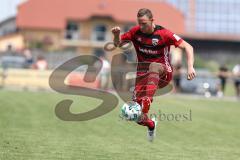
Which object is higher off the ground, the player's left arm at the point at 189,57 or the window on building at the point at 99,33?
the window on building at the point at 99,33

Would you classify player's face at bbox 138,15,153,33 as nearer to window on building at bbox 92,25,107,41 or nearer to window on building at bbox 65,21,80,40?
window on building at bbox 65,21,80,40

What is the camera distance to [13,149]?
28.8ft

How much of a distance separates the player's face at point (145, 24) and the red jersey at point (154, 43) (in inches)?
4.7

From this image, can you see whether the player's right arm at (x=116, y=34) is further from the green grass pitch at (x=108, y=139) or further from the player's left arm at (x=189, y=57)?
the green grass pitch at (x=108, y=139)

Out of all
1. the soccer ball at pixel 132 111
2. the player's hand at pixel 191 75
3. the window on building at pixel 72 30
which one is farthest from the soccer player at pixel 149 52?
the window on building at pixel 72 30

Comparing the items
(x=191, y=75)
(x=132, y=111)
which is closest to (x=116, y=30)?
(x=132, y=111)

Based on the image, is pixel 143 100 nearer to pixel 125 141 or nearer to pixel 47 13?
pixel 125 141

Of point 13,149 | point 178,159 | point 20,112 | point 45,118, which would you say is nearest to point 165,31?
point 178,159

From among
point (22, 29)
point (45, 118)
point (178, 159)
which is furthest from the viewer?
point (22, 29)

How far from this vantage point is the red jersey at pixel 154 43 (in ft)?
30.1

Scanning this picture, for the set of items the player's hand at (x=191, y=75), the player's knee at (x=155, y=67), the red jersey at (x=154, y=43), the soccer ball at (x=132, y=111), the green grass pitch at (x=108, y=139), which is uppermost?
the red jersey at (x=154, y=43)

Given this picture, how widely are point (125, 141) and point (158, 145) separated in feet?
2.07

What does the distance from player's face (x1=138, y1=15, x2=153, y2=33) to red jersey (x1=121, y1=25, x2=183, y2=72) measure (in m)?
0.12

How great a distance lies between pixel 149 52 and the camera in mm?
9320
